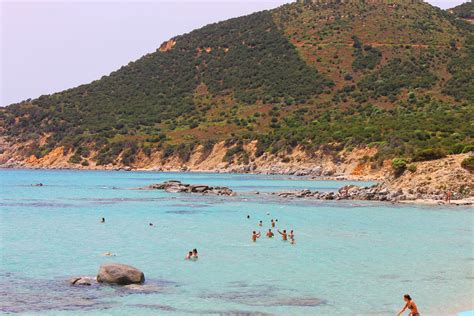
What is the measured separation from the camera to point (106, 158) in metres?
125

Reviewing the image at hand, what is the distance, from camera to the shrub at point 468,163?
5556cm

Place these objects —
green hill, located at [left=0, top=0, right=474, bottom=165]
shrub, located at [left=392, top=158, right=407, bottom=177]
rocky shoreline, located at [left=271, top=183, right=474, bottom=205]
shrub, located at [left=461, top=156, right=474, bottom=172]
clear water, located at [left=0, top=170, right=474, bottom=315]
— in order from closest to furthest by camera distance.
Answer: clear water, located at [left=0, top=170, right=474, bottom=315] → rocky shoreline, located at [left=271, top=183, right=474, bottom=205] → shrub, located at [left=461, top=156, right=474, bottom=172] → shrub, located at [left=392, top=158, right=407, bottom=177] → green hill, located at [left=0, top=0, right=474, bottom=165]

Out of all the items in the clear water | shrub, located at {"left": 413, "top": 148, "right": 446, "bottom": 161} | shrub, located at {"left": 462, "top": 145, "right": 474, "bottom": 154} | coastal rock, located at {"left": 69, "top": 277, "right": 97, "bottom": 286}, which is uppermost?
shrub, located at {"left": 462, "top": 145, "right": 474, "bottom": 154}

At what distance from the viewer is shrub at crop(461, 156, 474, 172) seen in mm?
55562

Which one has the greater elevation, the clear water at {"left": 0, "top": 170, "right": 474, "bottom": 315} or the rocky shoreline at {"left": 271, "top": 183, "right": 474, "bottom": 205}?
the rocky shoreline at {"left": 271, "top": 183, "right": 474, "bottom": 205}

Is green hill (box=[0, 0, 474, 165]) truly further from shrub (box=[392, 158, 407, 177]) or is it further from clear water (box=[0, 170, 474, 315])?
clear water (box=[0, 170, 474, 315])

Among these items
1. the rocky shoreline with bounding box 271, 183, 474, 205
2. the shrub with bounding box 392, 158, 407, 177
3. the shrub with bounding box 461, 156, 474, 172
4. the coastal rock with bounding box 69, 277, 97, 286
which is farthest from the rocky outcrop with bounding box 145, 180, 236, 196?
the coastal rock with bounding box 69, 277, 97, 286

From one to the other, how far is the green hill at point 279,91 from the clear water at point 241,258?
52.4 metres

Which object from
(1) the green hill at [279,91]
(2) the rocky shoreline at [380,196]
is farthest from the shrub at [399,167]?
(1) the green hill at [279,91]

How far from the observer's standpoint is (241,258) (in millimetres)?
30297

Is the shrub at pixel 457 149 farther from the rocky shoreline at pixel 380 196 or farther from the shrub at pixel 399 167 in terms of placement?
the rocky shoreline at pixel 380 196

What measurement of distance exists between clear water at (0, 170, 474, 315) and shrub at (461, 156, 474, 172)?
7746 millimetres

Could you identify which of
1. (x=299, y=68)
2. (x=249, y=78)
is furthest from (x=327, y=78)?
(x=249, y=78)

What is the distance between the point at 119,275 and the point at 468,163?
40190 mm
